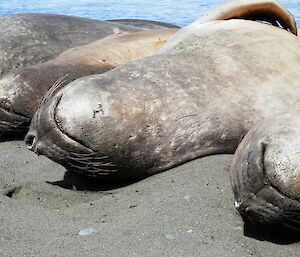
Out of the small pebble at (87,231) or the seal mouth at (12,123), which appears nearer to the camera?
the small pebble at (87,231)

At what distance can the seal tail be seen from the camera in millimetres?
4648

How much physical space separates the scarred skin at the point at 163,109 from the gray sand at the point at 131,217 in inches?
5.2

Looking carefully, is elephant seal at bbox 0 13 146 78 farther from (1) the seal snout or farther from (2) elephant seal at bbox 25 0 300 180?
(1) the seal snout

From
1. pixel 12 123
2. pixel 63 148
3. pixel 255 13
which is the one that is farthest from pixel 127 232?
pixel 255 13

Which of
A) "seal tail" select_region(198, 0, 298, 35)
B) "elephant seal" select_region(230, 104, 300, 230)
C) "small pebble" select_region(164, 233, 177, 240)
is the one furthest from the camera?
"seal tail" select_region(198, 0, 298, 35)

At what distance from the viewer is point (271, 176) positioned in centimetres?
275

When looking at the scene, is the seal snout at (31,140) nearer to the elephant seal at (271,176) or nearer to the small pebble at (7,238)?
the small pebble at (7,238)

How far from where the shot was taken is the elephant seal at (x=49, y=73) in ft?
15.4

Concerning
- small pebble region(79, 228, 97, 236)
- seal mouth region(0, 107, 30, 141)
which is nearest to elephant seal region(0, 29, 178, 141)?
seal mouth region(0, 107, 30, 141)

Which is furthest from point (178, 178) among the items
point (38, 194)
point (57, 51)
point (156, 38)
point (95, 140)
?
point (57, 51)

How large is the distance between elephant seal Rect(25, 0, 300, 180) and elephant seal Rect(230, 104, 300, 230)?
742 mm

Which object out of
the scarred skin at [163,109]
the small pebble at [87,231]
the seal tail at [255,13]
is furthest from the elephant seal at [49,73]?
the small pebble at [87,231]

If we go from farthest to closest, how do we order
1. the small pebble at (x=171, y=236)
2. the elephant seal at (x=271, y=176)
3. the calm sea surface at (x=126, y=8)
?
the calm sea surface at (x=126, y=8), the small pebble at (x=171, y=236), the elephant seal at (x=271, y=176)

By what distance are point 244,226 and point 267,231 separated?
0.34 feet
